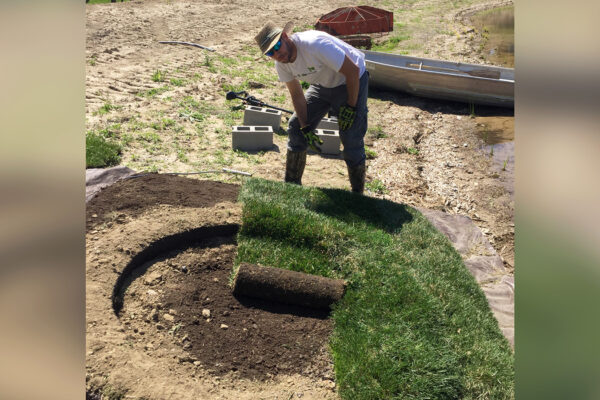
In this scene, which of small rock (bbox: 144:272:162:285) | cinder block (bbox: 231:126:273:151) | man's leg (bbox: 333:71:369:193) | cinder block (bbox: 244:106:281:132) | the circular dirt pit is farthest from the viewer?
cinder block (bbox: 244:106:281:132)

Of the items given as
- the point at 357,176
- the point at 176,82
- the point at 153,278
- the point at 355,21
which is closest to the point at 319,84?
the point at 357,176

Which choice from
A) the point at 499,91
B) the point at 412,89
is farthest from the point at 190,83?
the point at 499,91

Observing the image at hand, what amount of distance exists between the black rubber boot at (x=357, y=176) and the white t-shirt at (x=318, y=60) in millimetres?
1070

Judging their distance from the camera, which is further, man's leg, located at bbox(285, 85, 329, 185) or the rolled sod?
man's leg, located at bbox(285, 85, 329, 185)

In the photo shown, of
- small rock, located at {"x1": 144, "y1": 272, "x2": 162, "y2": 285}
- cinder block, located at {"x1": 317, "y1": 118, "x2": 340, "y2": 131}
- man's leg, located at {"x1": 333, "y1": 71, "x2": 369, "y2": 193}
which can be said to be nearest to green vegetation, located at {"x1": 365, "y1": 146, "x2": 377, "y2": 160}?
cinder block, located at {"x1": 317, "y1": 118, "x2": 340, "y2": 131}

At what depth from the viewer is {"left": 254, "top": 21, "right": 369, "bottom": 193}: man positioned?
5.38 m

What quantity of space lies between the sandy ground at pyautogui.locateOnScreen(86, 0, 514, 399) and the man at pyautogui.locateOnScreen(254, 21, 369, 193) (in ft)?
3.96

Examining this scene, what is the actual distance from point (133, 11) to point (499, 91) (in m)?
11.8

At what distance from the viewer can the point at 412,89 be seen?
1197cm

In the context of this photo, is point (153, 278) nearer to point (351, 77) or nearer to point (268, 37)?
point (268, 37)

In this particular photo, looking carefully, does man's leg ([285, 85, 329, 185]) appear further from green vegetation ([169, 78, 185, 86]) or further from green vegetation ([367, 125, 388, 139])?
green vegetation ([169, 78, 185, 86])

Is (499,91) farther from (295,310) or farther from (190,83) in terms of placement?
(295,310)
